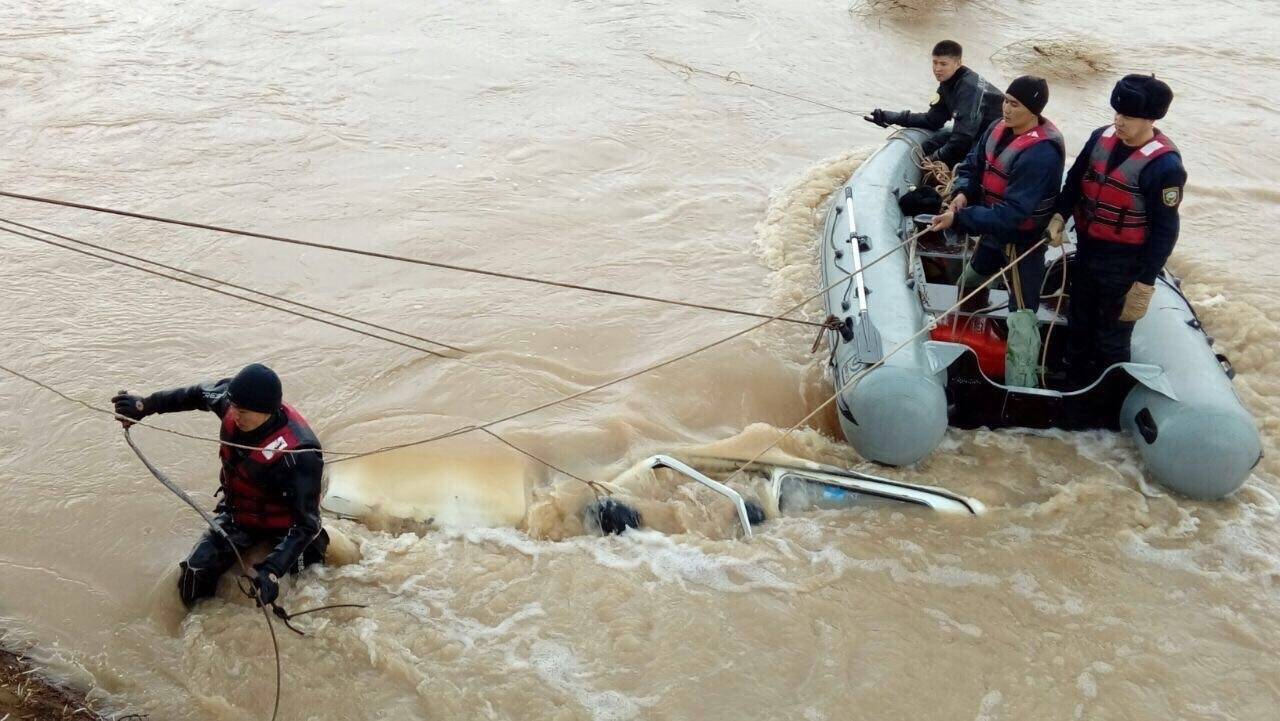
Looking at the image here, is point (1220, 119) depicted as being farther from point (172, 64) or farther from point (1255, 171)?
point (172, 64)

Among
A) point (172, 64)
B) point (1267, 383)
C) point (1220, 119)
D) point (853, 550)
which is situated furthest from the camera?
point (1220, 119)

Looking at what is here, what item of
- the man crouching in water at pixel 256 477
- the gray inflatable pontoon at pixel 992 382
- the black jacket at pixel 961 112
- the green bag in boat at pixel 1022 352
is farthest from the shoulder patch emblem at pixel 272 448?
the black jacket at pixel 961 112

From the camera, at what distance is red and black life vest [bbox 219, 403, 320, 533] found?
3.88 metres

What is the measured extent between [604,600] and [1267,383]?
4645 millimetres

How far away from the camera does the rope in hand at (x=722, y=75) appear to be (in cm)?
1109

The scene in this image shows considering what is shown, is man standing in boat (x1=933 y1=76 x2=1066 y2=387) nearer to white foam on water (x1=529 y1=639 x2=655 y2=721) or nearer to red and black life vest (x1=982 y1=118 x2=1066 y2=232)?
red and black life vest (x1=982 y1=118 x2=1066 y2=232)

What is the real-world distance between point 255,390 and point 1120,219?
410cm

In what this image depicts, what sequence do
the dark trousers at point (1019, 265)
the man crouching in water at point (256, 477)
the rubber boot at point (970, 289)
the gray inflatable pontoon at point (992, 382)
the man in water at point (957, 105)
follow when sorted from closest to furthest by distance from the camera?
1. the man crouching in water at point (256, 477)
2. the gray inflatable pontoon at point (992, 382)
3. the dark trousers at point (1019, 265)
4. the rubber boot at point (970, 289)
5. the man in water at point (957, 105)

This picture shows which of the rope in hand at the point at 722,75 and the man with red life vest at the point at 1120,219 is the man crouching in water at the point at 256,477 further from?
the rope in hand at the point at 722,75

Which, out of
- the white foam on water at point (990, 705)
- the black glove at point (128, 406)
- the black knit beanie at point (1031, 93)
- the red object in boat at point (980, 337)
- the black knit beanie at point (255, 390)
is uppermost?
the black knit beanie at point (1031, 93)

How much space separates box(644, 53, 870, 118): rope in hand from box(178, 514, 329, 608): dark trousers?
8464 mm

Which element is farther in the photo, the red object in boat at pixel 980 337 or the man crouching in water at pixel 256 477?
the red object in boat at pixel 980 337

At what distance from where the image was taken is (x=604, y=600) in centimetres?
453

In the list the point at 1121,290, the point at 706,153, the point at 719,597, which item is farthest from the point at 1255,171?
the point at 719,597
